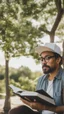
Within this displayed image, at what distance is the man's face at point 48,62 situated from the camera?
3701 mm

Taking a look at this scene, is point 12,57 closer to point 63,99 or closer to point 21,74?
point 63,99

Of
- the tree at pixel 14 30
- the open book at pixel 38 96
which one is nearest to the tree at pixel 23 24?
the tree at pixel 14 30

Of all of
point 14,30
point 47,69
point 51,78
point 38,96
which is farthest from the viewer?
point 14,30

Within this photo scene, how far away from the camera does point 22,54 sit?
500 inches

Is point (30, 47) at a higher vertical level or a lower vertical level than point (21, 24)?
lower

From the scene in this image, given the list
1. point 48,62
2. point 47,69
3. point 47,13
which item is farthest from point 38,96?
point 47,13

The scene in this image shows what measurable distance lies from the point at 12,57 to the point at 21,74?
28006mm

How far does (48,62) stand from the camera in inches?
149

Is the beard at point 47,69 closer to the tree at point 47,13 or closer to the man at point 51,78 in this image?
the man at point 51,78

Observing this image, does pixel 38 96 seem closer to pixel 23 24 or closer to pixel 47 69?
pixel 47 69

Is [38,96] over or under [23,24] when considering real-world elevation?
under

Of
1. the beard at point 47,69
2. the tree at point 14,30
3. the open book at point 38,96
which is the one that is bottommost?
the open book at point 38,96

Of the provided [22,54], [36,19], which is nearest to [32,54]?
[22,54]

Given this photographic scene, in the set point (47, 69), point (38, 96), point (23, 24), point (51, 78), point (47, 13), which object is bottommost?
point (38, 96)
